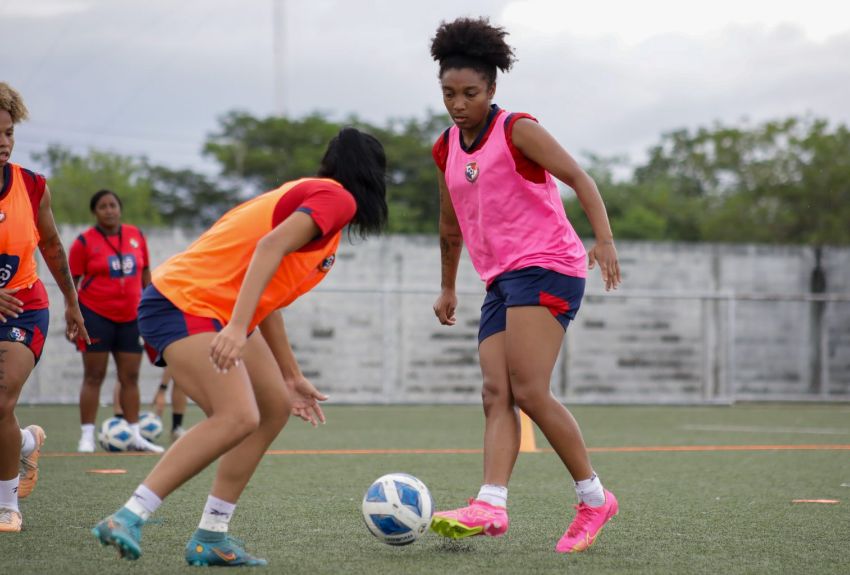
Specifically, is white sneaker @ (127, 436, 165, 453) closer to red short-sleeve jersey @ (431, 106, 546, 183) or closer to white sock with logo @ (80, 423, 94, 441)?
white sock with logo @ (80, 423, 94, 441)

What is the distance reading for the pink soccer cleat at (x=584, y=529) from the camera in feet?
16.5

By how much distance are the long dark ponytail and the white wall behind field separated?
14020 millimetres

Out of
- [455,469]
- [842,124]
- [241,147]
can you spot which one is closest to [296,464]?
[455,469]

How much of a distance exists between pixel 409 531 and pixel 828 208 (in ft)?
106

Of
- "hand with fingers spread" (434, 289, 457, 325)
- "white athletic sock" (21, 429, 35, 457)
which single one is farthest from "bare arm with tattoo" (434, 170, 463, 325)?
"white athletic sock" (21, 429, 35, 457)

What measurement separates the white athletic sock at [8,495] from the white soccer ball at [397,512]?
1.86 meters

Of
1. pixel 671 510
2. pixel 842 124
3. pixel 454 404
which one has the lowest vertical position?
pixel 454 404

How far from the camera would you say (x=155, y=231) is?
62.7 ft

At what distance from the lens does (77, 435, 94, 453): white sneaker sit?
9.88m

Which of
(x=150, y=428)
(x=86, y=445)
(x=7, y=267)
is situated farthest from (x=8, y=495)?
(x=150, y=428)

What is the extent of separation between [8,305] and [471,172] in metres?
2.24

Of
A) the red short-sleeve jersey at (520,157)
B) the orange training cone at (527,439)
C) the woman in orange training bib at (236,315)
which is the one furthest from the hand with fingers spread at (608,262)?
the orange training cone at (527,439)

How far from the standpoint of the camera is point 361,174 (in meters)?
4.41

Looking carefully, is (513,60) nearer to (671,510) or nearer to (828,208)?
(671,510)
